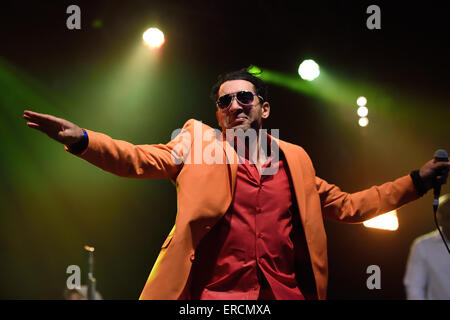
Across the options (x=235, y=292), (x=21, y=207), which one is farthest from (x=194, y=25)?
(x=235, y=292)

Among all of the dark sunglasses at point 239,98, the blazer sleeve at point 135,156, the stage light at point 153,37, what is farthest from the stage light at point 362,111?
the blazer sleeve at point 135,156

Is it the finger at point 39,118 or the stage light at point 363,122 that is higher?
the stage light at point 363,122

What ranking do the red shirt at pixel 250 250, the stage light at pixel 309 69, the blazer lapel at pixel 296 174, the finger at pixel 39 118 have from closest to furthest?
1. the finger at pixel 39 118
2. the red shirt at pixel 250 250
3. the blazer lapel at pixel 296 174
4. the stage light at pixel 309 69

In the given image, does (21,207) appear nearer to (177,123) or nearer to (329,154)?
(177,123)

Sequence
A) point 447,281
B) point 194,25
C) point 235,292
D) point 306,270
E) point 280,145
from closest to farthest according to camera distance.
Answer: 1. point 235,292
2. point 306,270
3. point 280,145
4. point 447,281
5. point 194,25

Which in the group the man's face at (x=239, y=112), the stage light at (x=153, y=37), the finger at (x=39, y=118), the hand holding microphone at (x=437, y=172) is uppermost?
the stage light at (x=153, y=37)

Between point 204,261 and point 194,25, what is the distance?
336 cm

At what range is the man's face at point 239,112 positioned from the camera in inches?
107

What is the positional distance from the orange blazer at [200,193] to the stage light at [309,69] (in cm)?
243

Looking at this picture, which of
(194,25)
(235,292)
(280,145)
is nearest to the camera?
(235,292)

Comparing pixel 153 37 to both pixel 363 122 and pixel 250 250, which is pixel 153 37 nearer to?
pixel 363 122

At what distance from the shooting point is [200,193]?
222 cm

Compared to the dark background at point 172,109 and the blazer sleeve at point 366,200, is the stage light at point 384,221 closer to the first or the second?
the dark background at point 172,109
